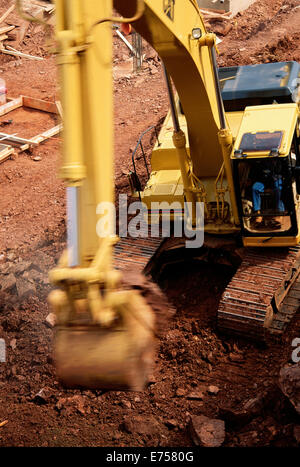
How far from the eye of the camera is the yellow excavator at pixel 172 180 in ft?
14.1

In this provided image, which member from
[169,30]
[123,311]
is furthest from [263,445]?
[169,30]

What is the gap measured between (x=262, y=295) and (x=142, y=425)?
85.6 inches

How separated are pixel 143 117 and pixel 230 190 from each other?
7.15m

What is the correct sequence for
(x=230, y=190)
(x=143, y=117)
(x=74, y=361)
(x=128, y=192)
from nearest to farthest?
(x=74, y=361) < (x=230, y=190) < (x=128, y=192) < (x=143, y=117)

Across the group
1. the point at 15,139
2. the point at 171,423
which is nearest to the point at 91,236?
the point at 171,423

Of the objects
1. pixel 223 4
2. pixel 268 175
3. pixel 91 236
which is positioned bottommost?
pixel 91 236

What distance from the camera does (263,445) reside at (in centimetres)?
627

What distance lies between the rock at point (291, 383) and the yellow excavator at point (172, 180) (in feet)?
3.13

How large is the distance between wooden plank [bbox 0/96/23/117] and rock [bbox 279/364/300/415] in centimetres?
1092

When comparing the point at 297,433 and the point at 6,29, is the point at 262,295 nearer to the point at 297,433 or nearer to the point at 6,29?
the point at 297,433

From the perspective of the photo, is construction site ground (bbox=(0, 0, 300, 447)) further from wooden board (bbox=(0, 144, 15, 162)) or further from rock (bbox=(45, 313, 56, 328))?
wooden board (bbox=(0, 144, 15, 162))

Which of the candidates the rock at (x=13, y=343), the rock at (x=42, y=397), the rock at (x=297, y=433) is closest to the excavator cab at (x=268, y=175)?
the rock at (x=297, y=433)

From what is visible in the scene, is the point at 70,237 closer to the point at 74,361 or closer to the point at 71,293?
the point at 71,293

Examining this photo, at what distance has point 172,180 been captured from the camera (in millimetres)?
9070
